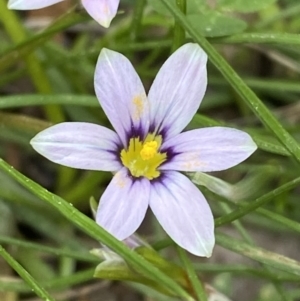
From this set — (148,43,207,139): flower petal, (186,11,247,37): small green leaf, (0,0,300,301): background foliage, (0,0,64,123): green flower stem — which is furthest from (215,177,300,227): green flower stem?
(0,0,64,123): green flower stem

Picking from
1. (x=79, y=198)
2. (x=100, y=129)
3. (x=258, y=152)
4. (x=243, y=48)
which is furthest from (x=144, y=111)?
(x=243, y=48)

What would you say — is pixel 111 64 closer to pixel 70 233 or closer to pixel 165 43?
pixel 165 43

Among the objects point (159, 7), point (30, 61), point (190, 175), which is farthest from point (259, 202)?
point (30, 61)

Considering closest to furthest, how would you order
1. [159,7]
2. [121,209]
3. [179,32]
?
[121,209]
[179,32]
[159,7]

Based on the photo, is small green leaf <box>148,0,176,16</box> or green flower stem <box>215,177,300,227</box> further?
small green leaf <box>148,0,176,16</box>

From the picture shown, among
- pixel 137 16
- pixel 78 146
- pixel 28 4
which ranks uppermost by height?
pixel 137 16

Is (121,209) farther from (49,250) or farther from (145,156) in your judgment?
(49,250)

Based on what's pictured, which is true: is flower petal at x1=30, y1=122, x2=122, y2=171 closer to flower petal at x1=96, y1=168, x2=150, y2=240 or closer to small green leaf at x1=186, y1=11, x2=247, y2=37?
flower petal at x1=96, y1=168, x2=150, y2=240
